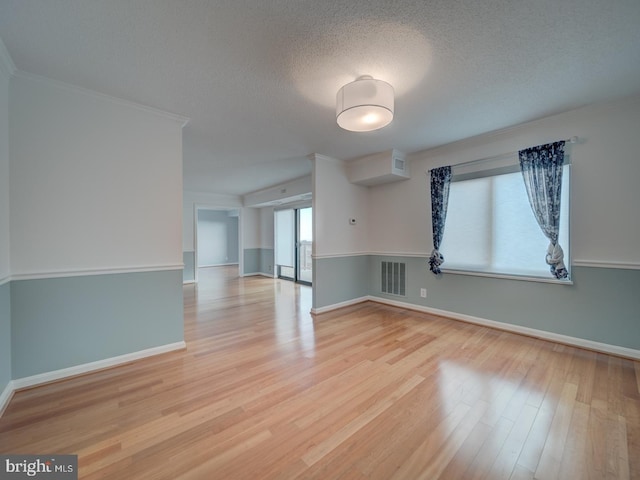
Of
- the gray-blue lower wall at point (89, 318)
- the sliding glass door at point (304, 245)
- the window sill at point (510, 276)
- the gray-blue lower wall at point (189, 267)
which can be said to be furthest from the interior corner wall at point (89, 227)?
Result: the gray-blue lower wall at point (189, 267)

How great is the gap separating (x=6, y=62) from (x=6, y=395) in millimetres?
2381

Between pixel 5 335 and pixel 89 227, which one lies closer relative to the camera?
pixel 5 335

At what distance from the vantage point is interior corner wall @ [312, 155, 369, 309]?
161 inches

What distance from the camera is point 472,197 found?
354 cm

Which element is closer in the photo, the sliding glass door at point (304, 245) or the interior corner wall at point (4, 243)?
the interior corner wall at point (4, 243)

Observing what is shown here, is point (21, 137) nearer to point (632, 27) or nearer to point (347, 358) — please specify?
point (347, 358)

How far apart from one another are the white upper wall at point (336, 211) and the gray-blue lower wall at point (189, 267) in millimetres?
4186

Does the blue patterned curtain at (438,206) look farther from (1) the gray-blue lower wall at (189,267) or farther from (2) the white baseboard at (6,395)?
(1) the gray-blue lower wall at (189,267)

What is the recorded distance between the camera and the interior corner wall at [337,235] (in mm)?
4090

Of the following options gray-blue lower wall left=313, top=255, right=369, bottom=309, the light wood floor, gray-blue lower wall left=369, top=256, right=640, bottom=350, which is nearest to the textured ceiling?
gray-blue lower wall left=369, top=256, right=640, bottom=350

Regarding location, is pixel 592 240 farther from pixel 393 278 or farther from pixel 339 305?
pixel 339 305

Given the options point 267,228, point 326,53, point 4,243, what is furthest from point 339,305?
point 267,228

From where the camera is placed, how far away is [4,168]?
75.2 inches

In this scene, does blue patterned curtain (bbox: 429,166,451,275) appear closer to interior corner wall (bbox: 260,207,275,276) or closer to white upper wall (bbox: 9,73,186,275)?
white upper wall (bbox: 9,73,186,275)
